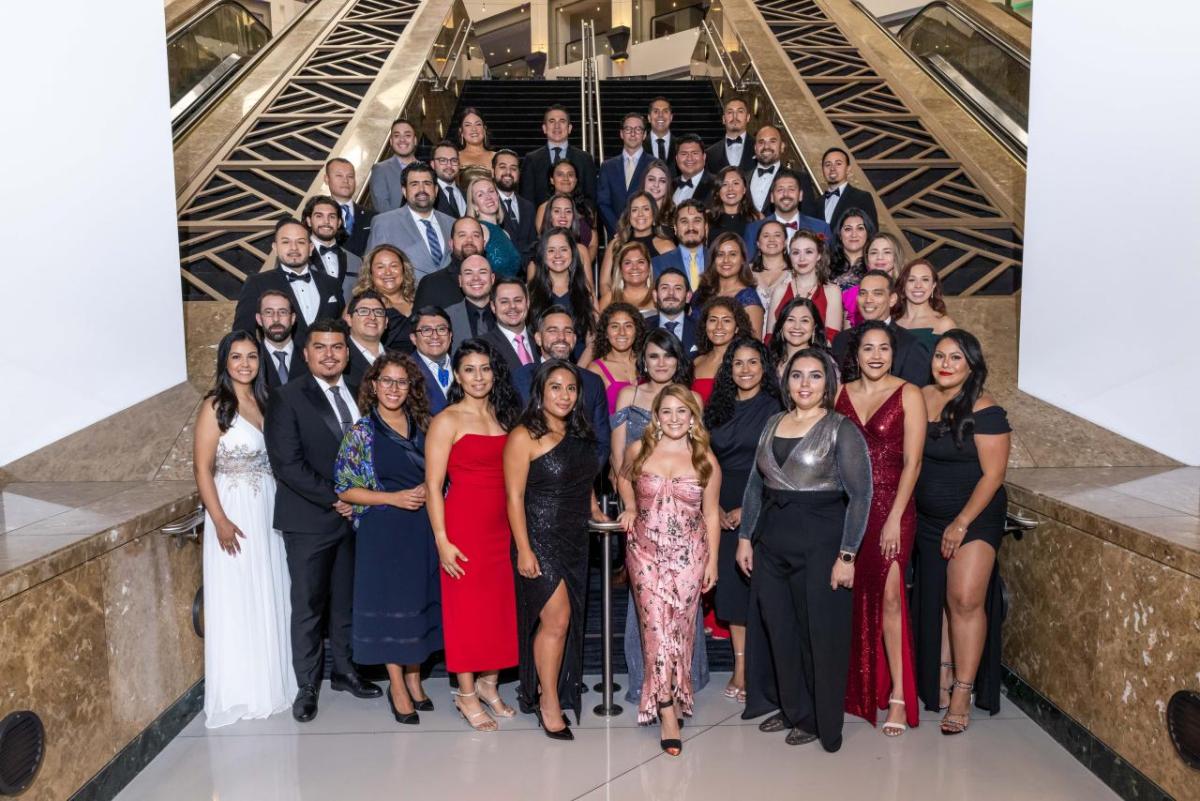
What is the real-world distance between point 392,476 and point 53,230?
196 cm

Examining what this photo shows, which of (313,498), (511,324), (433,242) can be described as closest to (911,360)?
(511,324)

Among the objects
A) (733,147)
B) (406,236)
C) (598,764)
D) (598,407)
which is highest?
(733,147)

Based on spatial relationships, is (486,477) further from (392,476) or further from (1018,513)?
(1018,513)

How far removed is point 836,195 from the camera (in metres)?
7.07

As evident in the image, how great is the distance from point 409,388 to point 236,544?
1.06 metres

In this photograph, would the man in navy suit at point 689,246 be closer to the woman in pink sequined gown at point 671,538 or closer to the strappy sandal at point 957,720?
the woman in pink sequined gown at point 671,538

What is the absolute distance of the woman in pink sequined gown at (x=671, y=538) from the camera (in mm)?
4211

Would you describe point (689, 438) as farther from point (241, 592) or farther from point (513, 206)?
point (513, 206)

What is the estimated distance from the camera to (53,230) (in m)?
4.56

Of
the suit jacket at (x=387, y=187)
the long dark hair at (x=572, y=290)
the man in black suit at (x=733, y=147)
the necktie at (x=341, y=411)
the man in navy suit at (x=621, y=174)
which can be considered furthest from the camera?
the man in black suit at (x=733, y=147)

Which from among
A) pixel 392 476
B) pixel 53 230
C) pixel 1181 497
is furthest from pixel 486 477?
pixel 1181 497

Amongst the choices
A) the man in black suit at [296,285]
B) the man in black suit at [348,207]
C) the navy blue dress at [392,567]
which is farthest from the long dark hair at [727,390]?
the man in black suit at [348,207]

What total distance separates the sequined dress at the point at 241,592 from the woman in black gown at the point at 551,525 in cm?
119

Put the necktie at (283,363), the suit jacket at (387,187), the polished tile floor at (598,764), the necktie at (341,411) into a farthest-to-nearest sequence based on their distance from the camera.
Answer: the suit jacket at (387,187)
the necktie at (283,363)
the necktie at (341,411)
the polished tile floor at (598,764)
